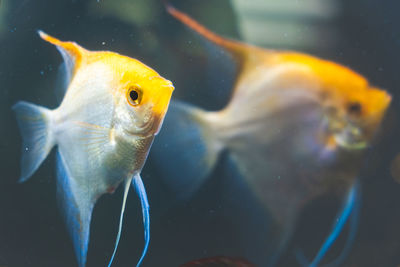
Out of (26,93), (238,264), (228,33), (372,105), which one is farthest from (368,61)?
(26,93)

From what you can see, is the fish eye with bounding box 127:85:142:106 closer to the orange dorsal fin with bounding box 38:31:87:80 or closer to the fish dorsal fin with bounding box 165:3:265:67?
the orange dorsal fin with bounding box 38:31:87:80

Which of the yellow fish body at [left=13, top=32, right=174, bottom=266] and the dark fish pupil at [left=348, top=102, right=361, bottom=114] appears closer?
the yellow fish body at [left=13, top=32, right=174, bottom=266]

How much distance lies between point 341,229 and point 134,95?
0.98 m

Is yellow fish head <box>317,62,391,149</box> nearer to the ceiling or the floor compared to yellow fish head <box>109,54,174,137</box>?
nearer to the ceiling

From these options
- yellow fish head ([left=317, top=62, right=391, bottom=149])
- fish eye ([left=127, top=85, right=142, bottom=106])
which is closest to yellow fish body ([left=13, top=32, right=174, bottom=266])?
fish eye ([left=127, top=85, right=142, bottom=106])

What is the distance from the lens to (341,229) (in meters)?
1.23

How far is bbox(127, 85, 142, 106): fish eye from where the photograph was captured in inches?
22.6

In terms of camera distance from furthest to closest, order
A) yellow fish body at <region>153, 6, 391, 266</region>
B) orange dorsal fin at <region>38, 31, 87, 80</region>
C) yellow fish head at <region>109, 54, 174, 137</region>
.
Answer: yellow fish body at <region>153, 6, 391, 266</region> → orange dorsal fin at <region>38, 31, 87, 80</region> → yellow fish head at <region>109, 54, 174, 137</region>

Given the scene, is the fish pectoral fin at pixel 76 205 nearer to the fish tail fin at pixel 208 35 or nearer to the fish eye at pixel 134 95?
the fish eye at pixel 134 95

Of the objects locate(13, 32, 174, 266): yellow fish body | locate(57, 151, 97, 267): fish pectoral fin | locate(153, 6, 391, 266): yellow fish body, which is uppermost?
locate(153, 6, 391, 266): yellow fish body

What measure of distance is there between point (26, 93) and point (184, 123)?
1.40ft

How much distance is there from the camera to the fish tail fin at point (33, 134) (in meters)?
0.78

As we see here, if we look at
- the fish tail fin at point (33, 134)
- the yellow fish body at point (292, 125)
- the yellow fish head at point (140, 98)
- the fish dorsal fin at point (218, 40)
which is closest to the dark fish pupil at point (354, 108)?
the yellow fish body at point (292, 125)

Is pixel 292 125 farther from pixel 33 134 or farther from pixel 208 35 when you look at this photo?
pixel 33 134
